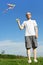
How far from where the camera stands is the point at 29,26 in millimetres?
13438

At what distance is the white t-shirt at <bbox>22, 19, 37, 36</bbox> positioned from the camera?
13.4 metres

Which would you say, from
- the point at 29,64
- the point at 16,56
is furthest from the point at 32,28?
the point at 16,56

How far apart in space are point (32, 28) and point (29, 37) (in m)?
0.45

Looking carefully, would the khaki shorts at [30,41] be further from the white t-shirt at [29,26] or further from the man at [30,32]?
the white t-shirt at [29,26]

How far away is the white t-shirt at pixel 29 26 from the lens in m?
13.4

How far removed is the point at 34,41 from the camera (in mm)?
13453

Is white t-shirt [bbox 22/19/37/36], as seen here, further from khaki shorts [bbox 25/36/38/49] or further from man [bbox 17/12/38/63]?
khaki shorts [bbox 25/36/38/49]

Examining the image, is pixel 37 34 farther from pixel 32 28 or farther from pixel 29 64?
pixel 29 64

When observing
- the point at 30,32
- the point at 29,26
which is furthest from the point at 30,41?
the point at 29,26

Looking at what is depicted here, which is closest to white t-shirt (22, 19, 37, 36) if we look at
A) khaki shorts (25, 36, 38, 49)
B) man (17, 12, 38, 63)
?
man (17, 12, 38, 63)

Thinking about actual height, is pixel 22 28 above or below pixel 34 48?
above

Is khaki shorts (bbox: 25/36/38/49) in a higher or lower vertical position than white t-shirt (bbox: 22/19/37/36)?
lower

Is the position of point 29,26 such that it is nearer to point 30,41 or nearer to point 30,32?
point 30,32

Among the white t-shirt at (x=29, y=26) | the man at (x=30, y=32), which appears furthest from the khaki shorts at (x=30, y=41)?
the white t-shirt at (x=29, y=26)
